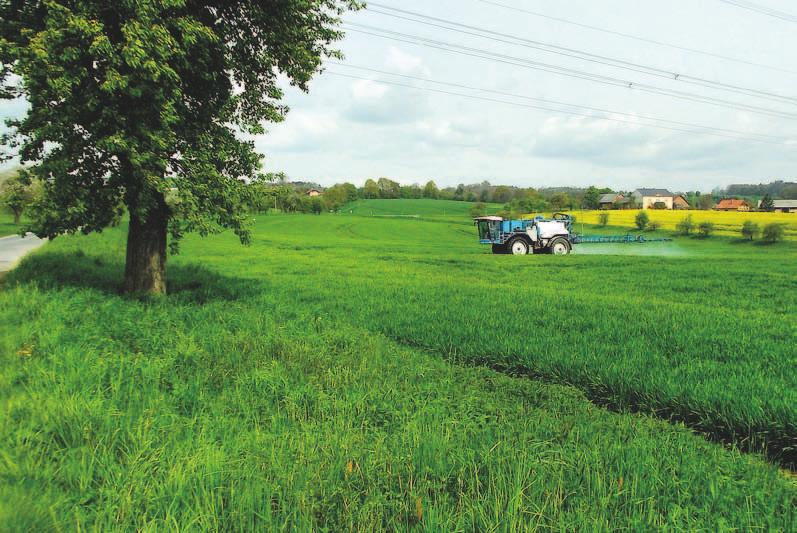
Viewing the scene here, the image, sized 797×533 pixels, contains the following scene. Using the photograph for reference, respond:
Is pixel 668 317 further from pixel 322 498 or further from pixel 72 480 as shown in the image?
pixel 72 480

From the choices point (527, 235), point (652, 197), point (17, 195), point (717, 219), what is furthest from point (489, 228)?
point (652, 197)

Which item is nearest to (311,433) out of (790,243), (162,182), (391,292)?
(162,182)

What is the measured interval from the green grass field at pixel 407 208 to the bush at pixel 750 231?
47.4 meters

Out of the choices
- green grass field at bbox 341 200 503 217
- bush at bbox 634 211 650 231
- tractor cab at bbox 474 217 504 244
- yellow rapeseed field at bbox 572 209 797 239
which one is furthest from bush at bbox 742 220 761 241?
green grass field at bbox 341 200 503 217

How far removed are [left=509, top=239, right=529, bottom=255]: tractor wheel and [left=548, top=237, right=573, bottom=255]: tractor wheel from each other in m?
1.68

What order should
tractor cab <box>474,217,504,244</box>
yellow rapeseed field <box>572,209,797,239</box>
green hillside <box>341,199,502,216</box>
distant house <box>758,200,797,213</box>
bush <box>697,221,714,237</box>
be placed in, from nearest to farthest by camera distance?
tractor cab <box>474,217,504,244</box> < bush <box>697,221,714,237</box> < yellow rapeseed field <box>572,209,797,239</box> < green hillside <box>341,199,502,216</box> < distant house <box>758,200,797,213</box>

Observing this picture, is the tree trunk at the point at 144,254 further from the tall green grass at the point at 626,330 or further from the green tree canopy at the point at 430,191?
the green tree canopy at the point at 430,191

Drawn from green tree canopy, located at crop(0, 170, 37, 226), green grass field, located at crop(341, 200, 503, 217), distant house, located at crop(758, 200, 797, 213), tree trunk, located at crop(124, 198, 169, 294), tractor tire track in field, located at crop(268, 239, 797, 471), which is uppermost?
distant house, located at crop(758, 200, 797, 213)

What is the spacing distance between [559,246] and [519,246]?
2971 millimetres

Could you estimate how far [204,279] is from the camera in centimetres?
1303

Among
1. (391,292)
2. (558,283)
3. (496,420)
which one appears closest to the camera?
(496,420)

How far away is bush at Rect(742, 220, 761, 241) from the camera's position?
158ft

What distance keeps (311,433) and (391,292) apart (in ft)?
27.0

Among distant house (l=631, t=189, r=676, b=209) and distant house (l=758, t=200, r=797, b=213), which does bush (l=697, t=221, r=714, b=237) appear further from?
distant house (l=631, t=189, r=676, b=209)
